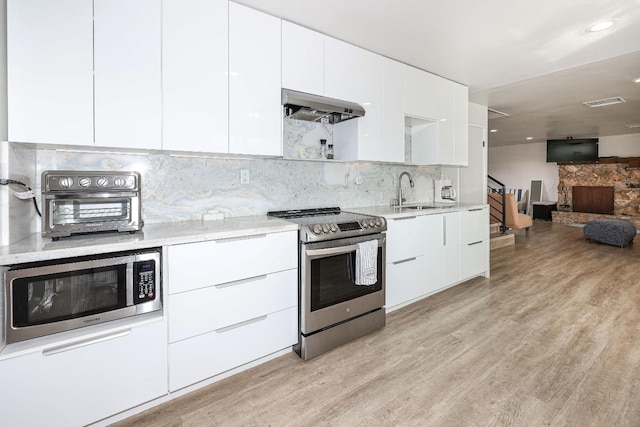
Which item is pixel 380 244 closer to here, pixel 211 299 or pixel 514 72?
pixel 211 299

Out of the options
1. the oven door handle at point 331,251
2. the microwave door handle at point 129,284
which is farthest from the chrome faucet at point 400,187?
the microwave door handle at point 129,284

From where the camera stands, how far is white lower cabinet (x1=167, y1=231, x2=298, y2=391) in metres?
1.73

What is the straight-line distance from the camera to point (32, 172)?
1.83 metres

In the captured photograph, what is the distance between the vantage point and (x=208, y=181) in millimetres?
2438

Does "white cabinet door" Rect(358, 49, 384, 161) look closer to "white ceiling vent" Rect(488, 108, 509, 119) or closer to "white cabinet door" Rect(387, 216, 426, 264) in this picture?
"white cabinet door" Rect(387, 216, 426, 264)

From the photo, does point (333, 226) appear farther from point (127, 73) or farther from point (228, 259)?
point (127, 73)

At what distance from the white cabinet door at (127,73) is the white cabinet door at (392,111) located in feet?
6.47

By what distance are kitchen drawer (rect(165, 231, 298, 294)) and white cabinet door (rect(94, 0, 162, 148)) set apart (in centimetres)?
72

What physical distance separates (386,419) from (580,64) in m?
3.97

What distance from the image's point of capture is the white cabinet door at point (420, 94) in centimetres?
321

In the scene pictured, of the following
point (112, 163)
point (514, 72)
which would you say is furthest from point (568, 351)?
point (112, 163)

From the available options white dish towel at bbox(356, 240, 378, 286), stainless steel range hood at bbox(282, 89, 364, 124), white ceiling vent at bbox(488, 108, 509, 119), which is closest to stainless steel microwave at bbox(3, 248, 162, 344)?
white dish towel at bbox(356, 240, 378, 286)

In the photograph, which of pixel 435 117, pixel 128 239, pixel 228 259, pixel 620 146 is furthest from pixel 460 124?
pixel 620 146

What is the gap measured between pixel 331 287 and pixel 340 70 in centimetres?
184
